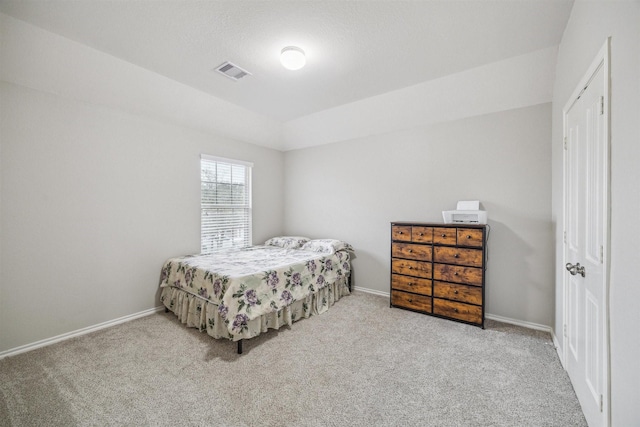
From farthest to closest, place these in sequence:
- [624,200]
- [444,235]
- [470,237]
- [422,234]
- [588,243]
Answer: [422,234], [444,235], [470,237], [588,243], [624,200]

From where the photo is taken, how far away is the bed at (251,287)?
2424 mm

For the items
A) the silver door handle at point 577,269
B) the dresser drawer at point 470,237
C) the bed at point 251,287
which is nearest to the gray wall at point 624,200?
the silver door handle at point 577,269

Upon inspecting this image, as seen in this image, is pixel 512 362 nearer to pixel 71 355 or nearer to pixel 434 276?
pixel 434 276

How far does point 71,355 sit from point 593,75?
4.29 m

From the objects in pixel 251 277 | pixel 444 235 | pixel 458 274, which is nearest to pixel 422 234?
pixel 444 235

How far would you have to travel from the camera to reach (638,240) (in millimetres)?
969

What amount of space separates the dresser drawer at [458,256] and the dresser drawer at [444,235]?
0.07m

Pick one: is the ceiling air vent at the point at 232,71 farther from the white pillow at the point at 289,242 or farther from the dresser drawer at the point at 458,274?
the dresser drawer at the point at 458,274

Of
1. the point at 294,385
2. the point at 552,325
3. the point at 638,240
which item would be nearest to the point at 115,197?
the point at 294,385

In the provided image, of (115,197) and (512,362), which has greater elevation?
(115,197)

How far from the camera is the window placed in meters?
3.80

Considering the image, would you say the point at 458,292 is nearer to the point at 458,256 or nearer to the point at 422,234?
the point at 458,256

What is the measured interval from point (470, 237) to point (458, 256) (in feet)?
0.80

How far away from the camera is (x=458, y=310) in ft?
9.43
